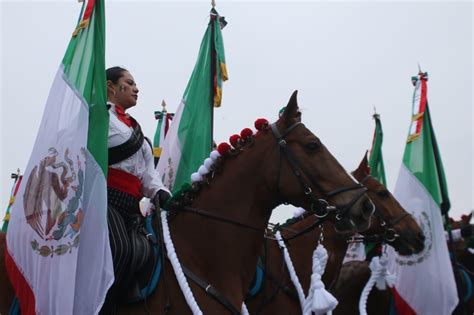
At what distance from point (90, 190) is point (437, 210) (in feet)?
20.6

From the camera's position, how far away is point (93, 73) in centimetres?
452

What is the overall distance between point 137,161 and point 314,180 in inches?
60.1

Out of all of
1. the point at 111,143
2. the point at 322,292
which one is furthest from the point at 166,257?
the point at 322,292

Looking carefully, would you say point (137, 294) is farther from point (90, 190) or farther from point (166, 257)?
point (90, 190)

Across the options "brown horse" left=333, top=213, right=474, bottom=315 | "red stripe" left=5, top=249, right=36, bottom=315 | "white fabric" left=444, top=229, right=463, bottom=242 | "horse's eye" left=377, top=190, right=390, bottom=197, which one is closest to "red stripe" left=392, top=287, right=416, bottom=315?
"brown horse" left=333, top=213, right=474, bottom=315

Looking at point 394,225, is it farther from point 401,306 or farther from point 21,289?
point 21,289

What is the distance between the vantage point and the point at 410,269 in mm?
8016

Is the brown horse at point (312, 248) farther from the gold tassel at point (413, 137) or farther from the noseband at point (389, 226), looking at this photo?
the gold tassel at point (413, 137)

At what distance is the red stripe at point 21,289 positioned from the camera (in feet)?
13.0

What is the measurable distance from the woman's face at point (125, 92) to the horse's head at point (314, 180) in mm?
1426

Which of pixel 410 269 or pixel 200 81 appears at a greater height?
pixel 200 81

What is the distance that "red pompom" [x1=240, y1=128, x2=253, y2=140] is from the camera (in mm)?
4797

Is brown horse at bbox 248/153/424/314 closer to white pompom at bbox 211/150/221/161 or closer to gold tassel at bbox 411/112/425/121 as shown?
white pompom at bbox 211/150/221/161

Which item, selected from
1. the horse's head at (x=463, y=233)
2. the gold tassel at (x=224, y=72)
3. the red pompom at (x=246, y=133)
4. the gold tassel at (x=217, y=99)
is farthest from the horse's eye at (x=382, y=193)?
the gold tassel at (x=224, y=72)
